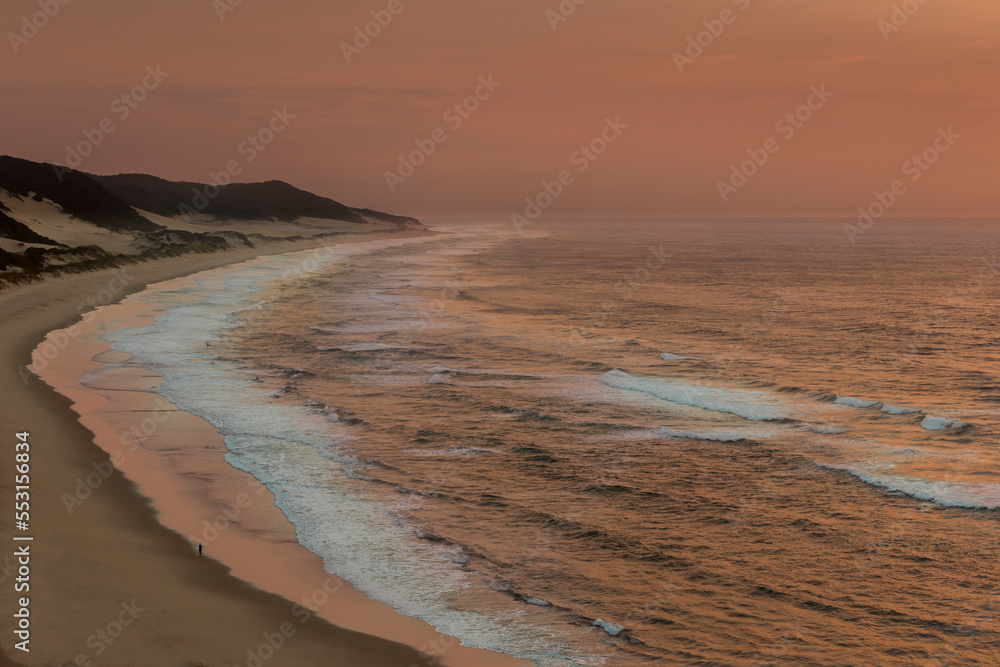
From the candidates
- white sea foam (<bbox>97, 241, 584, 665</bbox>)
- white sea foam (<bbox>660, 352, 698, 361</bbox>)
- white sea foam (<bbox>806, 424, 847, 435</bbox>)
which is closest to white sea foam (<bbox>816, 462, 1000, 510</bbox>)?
white sea foam (<bbox>806, 424, 847, 435</bbox>)

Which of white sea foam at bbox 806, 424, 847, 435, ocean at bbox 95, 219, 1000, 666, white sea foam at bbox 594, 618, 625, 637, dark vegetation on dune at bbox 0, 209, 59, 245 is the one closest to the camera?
white sea foam at bbox 594, 618, 625, 637

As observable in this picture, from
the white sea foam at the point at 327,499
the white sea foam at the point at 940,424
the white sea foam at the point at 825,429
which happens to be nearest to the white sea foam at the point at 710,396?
the white sea foam at the point at 825,429

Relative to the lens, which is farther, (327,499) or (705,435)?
(705,435)

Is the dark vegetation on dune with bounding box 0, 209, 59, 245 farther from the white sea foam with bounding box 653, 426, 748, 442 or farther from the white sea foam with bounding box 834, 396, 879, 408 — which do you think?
the white sea foam with bounding box 834, 396, 879, 408

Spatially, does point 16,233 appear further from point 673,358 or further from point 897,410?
point 897,410

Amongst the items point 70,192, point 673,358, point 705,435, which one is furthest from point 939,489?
point 70,192

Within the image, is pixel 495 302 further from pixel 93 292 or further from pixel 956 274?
pixel 956 274

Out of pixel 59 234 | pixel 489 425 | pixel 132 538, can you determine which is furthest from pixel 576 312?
pixel 59 234
